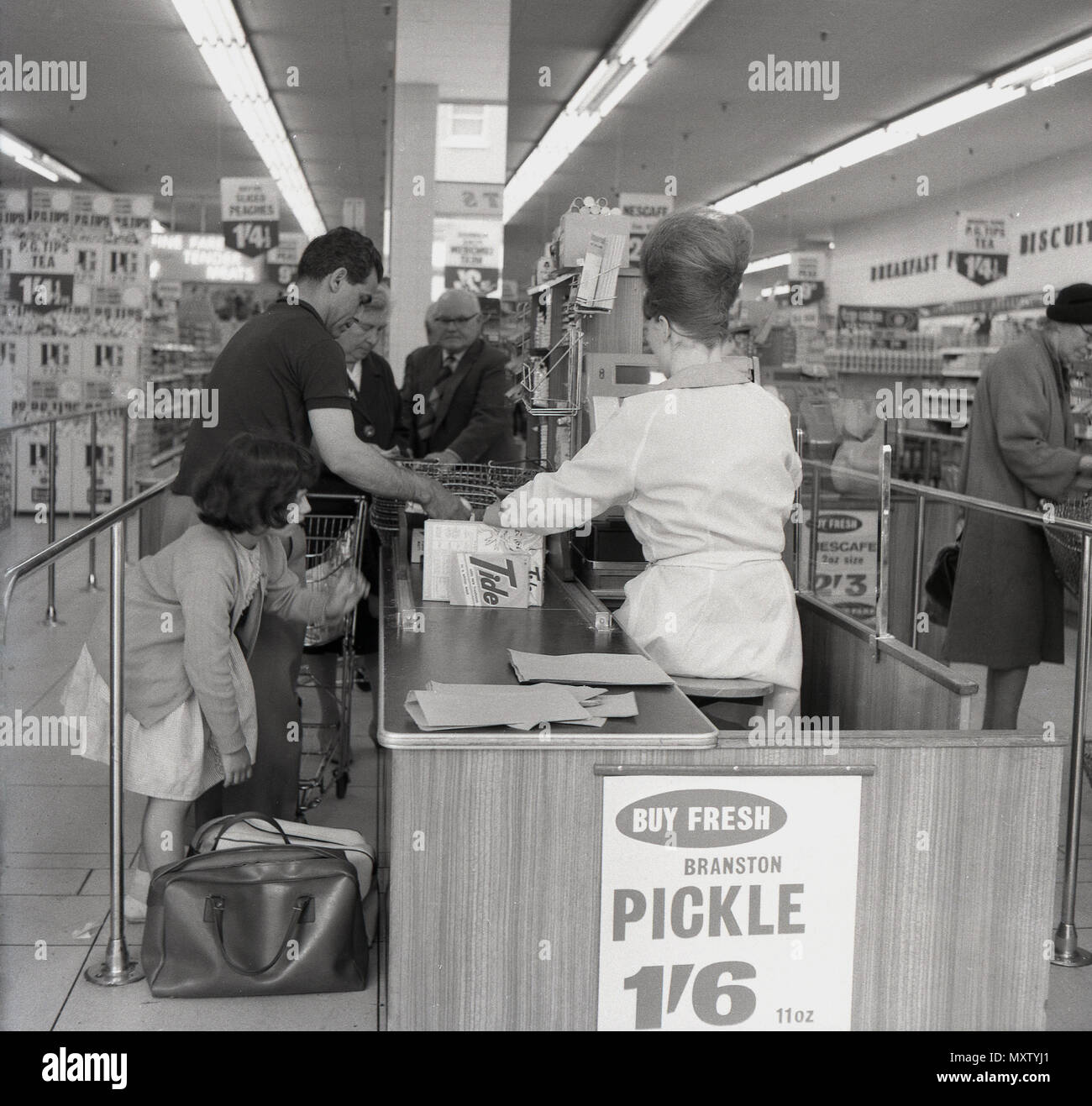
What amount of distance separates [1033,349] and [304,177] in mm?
15722

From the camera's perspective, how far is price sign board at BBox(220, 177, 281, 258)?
12305mm

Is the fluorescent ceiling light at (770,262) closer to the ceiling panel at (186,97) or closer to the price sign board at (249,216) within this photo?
the ceiling panel at (186,97)

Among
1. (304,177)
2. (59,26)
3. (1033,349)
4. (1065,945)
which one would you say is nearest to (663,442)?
(1065,945)

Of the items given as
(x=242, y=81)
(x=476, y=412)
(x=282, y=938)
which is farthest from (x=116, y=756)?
(x=242, y=81)

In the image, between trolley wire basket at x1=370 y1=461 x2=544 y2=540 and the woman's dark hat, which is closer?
trolley wire basket at x1=370 y1=461 x2=544 y2=540

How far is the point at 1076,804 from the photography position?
3346 millimetres

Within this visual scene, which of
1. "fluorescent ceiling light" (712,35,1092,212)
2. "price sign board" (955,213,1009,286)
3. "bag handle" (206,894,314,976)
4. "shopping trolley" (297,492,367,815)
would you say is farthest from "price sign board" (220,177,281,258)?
"bag handle" (206,894,314,976)

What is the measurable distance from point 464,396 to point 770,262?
1970 centimetres

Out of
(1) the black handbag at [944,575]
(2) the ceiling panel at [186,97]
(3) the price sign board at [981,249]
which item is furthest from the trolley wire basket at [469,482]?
(3) the price sign board at [981,249]

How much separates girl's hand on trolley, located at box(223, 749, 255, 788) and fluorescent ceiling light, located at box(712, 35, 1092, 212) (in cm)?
826

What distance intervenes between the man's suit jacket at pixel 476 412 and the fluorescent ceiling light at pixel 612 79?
4.21m

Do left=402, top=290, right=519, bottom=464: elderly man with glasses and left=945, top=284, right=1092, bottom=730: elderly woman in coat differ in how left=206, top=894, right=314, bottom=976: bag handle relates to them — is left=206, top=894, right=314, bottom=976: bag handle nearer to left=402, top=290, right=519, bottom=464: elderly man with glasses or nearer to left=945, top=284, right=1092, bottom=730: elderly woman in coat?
left=945, top=284, right=1092, bottom=730: elderly woman in coat
